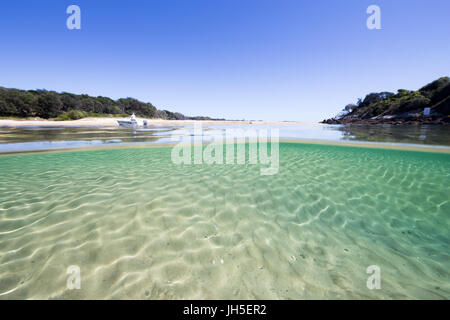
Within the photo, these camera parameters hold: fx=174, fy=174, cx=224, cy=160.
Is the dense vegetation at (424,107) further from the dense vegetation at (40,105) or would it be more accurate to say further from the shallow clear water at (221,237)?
the dense vegetation at (40,105)

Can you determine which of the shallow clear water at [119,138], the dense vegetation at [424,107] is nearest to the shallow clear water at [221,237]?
the shallow clear water at [119,138]

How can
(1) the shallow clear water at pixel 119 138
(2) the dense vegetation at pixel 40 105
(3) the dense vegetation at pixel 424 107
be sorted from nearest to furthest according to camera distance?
(1) the shallow clear water at pixel 119 138 → (3) the dense vegetation at pixel 424 107 → (2) the dense vegetation at pixel 40 105

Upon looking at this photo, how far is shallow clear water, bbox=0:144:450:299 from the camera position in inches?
88.1

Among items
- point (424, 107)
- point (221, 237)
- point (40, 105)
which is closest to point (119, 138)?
point (221, 237)

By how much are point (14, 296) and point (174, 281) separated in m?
1.84

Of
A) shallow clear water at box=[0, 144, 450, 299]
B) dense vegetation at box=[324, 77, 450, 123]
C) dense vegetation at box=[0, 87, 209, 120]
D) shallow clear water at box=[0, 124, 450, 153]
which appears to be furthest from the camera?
dense vegetation at box=[0, 87, 209, 120]

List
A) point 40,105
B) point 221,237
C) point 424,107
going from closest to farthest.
Answer: point 221,237 < point 424,107 < point 40,105

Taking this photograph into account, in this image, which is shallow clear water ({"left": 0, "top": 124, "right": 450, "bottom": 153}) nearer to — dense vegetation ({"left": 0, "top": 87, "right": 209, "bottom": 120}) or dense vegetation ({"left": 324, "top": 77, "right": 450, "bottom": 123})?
dense vegetation ({"left": 324, "top": 77, "right": 450, "bottom": 123})

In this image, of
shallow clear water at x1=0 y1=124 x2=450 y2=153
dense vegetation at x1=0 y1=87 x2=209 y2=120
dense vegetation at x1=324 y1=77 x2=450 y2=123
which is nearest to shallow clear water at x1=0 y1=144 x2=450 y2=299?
shallow clear water at x1=0 y1=124 x2=450 y2=153

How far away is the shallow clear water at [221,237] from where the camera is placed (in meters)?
2.24

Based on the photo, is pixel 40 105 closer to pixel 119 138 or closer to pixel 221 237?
pixel 119 138

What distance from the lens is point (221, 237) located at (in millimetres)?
3154
